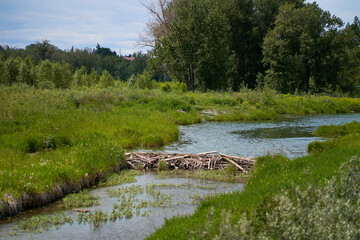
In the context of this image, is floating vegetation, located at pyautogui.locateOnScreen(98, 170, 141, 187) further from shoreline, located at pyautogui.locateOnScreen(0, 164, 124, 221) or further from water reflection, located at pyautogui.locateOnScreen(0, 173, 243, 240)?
shoreline, located at pyautogui.locateOnScreen(0, 164, 124, 221)

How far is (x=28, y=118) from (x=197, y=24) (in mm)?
33697

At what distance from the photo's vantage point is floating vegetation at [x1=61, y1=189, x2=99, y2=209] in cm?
913

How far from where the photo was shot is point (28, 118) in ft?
55.9

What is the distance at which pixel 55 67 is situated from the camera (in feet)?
179

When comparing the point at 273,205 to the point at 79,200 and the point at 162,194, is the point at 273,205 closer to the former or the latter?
the point at 162,194

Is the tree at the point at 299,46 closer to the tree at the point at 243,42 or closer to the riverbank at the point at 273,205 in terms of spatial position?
the tree at the point at 243,42

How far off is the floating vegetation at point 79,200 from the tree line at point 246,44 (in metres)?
38.9

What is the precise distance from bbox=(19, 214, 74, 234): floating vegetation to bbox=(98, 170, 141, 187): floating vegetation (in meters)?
3.02

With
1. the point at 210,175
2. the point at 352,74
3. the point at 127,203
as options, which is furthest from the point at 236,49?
the point at 127,203

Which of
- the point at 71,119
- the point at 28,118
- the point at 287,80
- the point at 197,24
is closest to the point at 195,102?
the point at 197,24

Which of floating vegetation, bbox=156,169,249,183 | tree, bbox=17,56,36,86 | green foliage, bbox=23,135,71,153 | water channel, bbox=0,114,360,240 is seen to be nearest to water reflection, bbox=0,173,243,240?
water channel, bbox=0,114,360,240

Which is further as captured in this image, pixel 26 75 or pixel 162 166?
pixel 26 75

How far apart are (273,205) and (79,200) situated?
5.55m

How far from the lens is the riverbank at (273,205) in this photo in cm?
421
